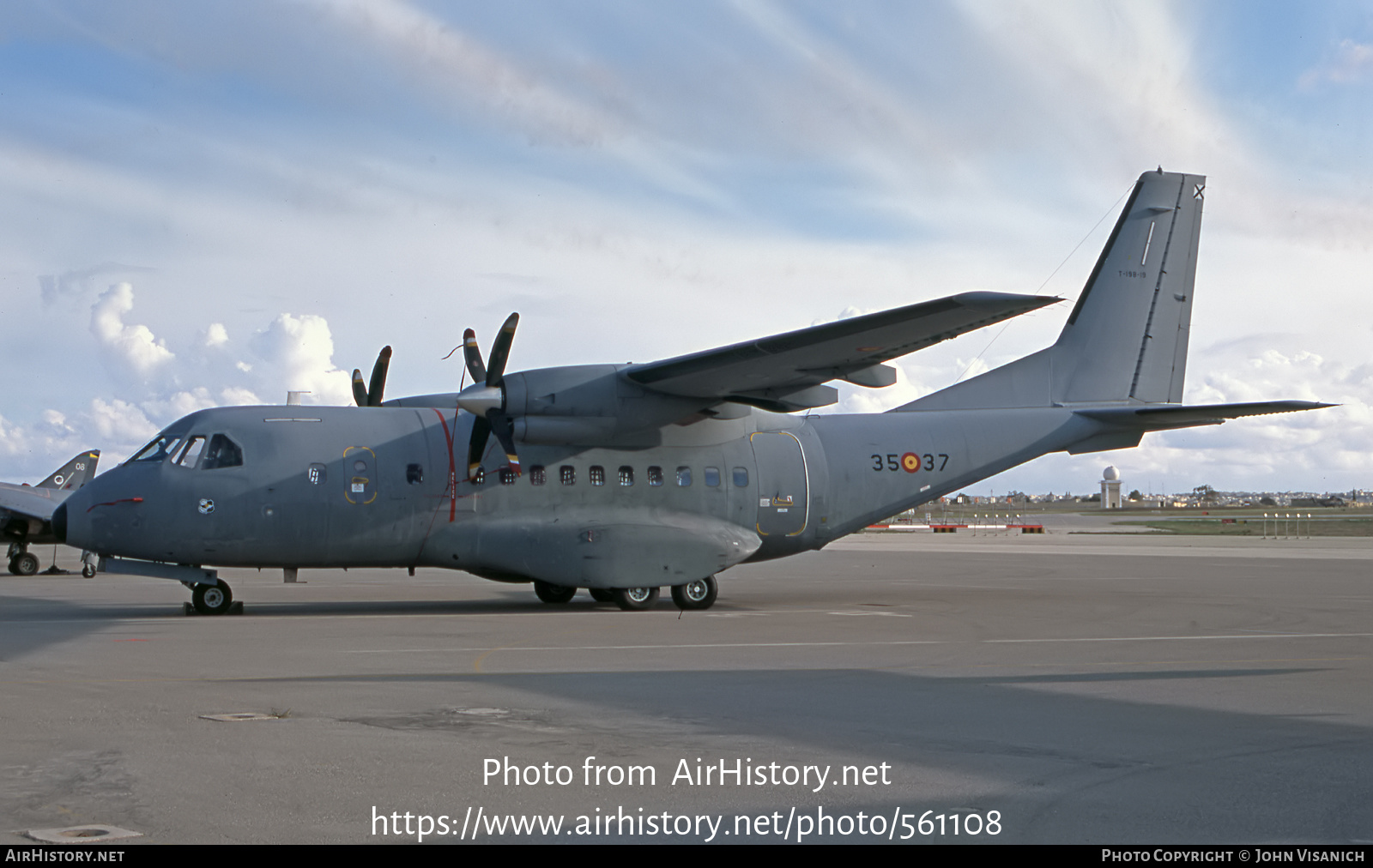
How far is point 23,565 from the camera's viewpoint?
3428 centimetres

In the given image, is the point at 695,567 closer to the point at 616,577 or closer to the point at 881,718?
the point at 616,577

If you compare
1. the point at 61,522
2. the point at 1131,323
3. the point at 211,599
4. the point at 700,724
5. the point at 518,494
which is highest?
the point at 1131,323

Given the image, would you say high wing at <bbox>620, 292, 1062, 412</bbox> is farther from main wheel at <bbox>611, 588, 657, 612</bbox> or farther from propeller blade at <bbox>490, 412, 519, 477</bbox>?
main wheel at <bbox>611, 588, 657, 612</bbox>

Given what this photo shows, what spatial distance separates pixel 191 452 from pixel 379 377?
13.7 feet

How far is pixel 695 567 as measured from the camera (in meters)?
20.8

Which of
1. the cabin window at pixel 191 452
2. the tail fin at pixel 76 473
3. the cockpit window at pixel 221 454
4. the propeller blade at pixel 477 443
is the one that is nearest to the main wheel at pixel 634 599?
the propeller blade at pixel 477 443

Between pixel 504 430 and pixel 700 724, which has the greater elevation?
pixel 504 430

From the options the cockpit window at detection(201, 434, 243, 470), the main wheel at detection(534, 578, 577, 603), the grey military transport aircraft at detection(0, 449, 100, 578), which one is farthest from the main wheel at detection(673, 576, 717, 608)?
the grey military transport aircraft at detection(0, 449, 100, 578)

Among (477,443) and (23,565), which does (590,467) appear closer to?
(477,443)

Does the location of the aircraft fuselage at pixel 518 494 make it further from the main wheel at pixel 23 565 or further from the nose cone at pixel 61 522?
the main wheel at pixel 23 565

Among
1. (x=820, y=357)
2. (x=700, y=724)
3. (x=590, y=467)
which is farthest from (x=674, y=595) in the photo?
(x=700, y=724)

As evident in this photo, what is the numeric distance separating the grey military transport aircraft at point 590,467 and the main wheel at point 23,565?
17.0 meters

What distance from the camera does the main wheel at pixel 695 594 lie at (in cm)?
2111
